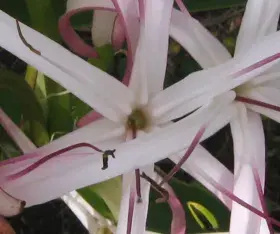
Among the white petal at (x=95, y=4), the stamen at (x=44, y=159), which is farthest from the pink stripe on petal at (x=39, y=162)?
the white petal at (x=95, y=4)

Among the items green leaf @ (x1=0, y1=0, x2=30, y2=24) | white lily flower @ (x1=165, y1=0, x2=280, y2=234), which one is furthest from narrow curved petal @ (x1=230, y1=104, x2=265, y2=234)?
green leaf @ (x1=0, y1=0, x2=30, y2=24)

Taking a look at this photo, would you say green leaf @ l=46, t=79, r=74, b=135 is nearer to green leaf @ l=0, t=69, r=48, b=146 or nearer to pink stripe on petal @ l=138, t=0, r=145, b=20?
green leaf @ l=0, t=69, r=48, b=146

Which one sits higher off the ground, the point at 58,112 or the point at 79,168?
the point at 58,112

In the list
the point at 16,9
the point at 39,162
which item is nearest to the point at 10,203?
the point at 39,162

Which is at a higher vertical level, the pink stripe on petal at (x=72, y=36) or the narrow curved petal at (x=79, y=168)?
the pink stripe on petal at (x=72, y=36)

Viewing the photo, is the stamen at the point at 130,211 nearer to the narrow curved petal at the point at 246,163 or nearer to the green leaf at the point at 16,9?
the narrow curved petal at the point at 246,163

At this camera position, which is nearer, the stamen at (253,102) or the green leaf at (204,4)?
the stamen at (253,102)

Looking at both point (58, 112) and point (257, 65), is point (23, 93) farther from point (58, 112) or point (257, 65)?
point (257, 65)

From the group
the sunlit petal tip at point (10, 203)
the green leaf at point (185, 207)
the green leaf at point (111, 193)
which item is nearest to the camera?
the sunlit petal tip at point (10, 203)
